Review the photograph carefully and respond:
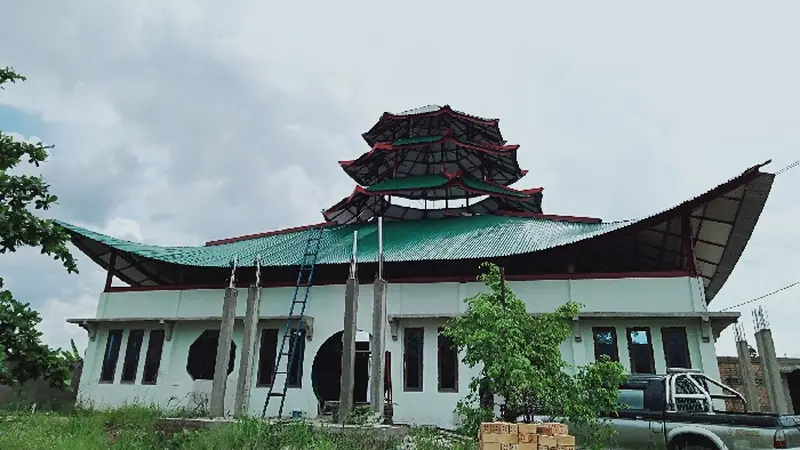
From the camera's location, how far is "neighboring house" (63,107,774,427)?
14.6 meters

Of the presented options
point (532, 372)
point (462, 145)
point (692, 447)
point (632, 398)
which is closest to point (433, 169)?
point (462, 145)

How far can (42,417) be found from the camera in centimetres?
1267

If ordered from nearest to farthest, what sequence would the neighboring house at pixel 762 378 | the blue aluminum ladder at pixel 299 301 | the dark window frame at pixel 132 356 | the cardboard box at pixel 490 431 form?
the cardboard box at pixel 490 431
the blue aluminum ladder at pixel 299 301
the dark window frame at pixel 132 356
the neighboring house at pixel 762 378

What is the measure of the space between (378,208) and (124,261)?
1007cm

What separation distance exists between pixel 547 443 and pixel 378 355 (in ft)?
17.6

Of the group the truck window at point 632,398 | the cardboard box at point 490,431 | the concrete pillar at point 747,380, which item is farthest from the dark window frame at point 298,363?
the concrete pillar at point 747,380

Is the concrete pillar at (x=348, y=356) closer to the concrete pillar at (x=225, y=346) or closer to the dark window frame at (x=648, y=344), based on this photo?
the concrete pillar at (x=225, y=346)

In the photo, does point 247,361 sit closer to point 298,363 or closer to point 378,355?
point 298,363

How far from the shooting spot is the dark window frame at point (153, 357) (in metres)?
17.6

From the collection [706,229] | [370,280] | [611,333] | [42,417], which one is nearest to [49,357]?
[42,417]

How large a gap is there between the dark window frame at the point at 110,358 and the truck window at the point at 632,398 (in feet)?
51.0

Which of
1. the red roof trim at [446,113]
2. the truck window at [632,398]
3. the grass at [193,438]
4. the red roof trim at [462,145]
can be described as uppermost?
the red roof trim at [446,113]

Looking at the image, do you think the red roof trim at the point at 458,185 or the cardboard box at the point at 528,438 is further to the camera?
the red roof trim at the point at 458,185

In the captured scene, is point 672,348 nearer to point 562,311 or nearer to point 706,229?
point 706,229
